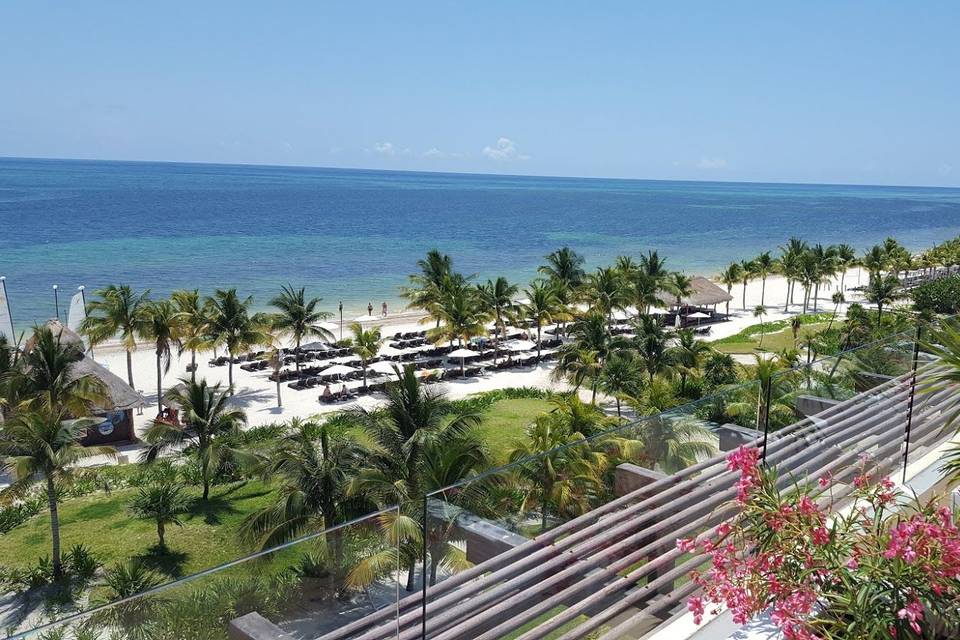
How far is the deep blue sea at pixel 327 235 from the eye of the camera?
65.9 meters

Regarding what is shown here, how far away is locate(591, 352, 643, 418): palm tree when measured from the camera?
22.9 metres

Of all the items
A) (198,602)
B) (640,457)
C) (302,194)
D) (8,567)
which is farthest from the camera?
(302,194)

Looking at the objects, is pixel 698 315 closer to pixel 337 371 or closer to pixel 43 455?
pixel 337 371

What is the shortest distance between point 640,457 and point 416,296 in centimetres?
3559

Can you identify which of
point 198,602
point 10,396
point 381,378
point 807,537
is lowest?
point 381,378

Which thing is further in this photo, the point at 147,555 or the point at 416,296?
the point at 416,296

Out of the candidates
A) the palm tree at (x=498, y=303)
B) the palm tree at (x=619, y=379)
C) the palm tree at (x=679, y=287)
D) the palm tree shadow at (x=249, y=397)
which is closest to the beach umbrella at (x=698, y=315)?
the palm tree at (x=679, y=287)

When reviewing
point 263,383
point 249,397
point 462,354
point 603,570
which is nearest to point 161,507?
point 603,570

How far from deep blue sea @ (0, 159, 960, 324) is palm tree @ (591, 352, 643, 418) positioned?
1323 inches

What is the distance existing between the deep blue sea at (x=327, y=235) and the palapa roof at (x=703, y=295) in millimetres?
22474

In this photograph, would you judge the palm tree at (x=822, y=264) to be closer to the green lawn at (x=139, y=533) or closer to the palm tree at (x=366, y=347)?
the palm tree at (x=366, y=347)

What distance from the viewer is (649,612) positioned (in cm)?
461

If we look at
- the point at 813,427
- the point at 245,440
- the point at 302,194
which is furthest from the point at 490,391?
the point at 302,194

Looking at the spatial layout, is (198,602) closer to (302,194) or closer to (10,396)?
(10,396)
